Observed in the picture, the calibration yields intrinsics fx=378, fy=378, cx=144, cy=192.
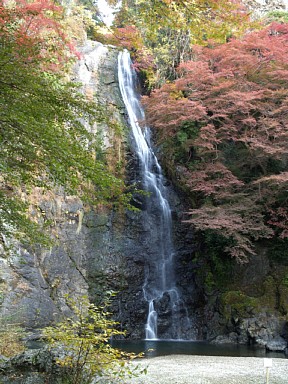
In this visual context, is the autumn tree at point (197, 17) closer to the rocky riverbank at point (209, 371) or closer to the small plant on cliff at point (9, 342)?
the rocky riverbank at point (209, 371)

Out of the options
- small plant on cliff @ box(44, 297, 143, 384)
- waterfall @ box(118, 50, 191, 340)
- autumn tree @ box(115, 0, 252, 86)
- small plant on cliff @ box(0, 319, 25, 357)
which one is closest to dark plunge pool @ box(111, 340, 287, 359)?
waterfall @ box(118, 50, 191, 340)

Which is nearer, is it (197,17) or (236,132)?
(197,17)

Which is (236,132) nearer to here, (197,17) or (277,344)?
(277,344)

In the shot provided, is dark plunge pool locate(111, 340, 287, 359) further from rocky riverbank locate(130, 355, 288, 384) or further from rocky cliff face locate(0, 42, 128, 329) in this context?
rocky cliff face locate(0, 42, 128, 329)

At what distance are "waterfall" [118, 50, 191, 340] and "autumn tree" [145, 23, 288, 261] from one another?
1.59m

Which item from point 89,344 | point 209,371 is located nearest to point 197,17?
point 89,344

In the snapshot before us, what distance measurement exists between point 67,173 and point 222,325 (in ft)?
33.1

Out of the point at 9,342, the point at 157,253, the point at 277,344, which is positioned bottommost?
the point at 277,344

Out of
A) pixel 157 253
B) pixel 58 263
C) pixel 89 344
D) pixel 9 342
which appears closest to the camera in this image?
pixel 89 344

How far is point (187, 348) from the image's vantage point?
10672 millimetres

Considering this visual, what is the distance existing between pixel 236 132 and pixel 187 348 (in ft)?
24.2

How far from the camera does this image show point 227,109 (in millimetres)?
12781

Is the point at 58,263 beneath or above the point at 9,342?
above

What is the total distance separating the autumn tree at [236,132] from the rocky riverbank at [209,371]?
4336 mm
